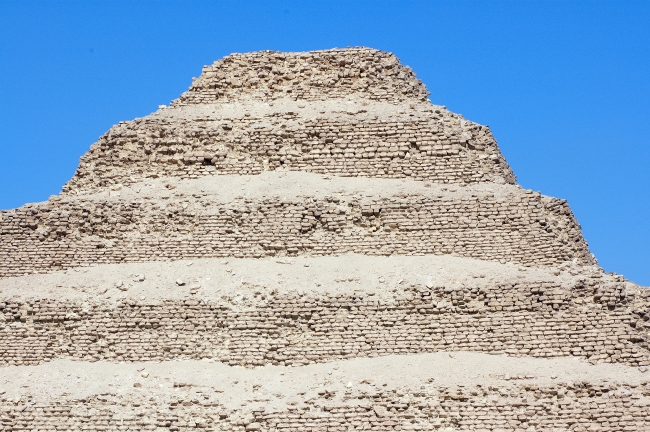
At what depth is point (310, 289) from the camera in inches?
955

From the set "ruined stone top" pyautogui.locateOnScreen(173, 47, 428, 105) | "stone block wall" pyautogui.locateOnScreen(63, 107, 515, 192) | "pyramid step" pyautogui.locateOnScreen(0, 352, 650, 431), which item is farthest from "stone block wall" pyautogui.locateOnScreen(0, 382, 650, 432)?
"ruined stone top" pyautogui.locateOnScreen(173, 47, 428, 105)

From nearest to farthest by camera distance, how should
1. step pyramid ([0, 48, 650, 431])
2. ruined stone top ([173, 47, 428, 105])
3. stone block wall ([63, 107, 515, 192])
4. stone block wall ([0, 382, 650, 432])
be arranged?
stone block wall ([0, 382, 650, 432])
step pyramid ([0, 48, 650, 431])
stone block wall ([63, 107, 515, 192])
ruined stone top ([173, 47, 428, 105])

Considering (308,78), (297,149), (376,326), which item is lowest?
(376,326)

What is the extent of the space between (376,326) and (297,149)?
5.91 m

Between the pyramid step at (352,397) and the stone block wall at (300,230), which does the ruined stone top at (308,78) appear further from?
the pyramid step at (352,397)

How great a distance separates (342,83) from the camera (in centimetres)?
2969

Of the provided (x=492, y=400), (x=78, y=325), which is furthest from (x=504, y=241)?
(x=78, y=325)

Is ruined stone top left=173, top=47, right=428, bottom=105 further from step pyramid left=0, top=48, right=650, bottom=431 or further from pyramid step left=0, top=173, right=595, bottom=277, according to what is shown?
pyramid step left=0, top=173, right=595, bottom=277

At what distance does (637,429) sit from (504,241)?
5260mm

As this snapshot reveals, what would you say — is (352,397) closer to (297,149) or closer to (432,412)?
(432,412)

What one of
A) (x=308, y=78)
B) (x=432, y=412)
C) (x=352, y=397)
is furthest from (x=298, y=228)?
(x=432, y=412)

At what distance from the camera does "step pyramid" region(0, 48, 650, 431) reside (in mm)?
22469

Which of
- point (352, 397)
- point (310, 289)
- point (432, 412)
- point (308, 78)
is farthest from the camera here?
point (308, 78)

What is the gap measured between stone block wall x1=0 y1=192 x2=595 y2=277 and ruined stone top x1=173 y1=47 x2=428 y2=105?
4195 mm
